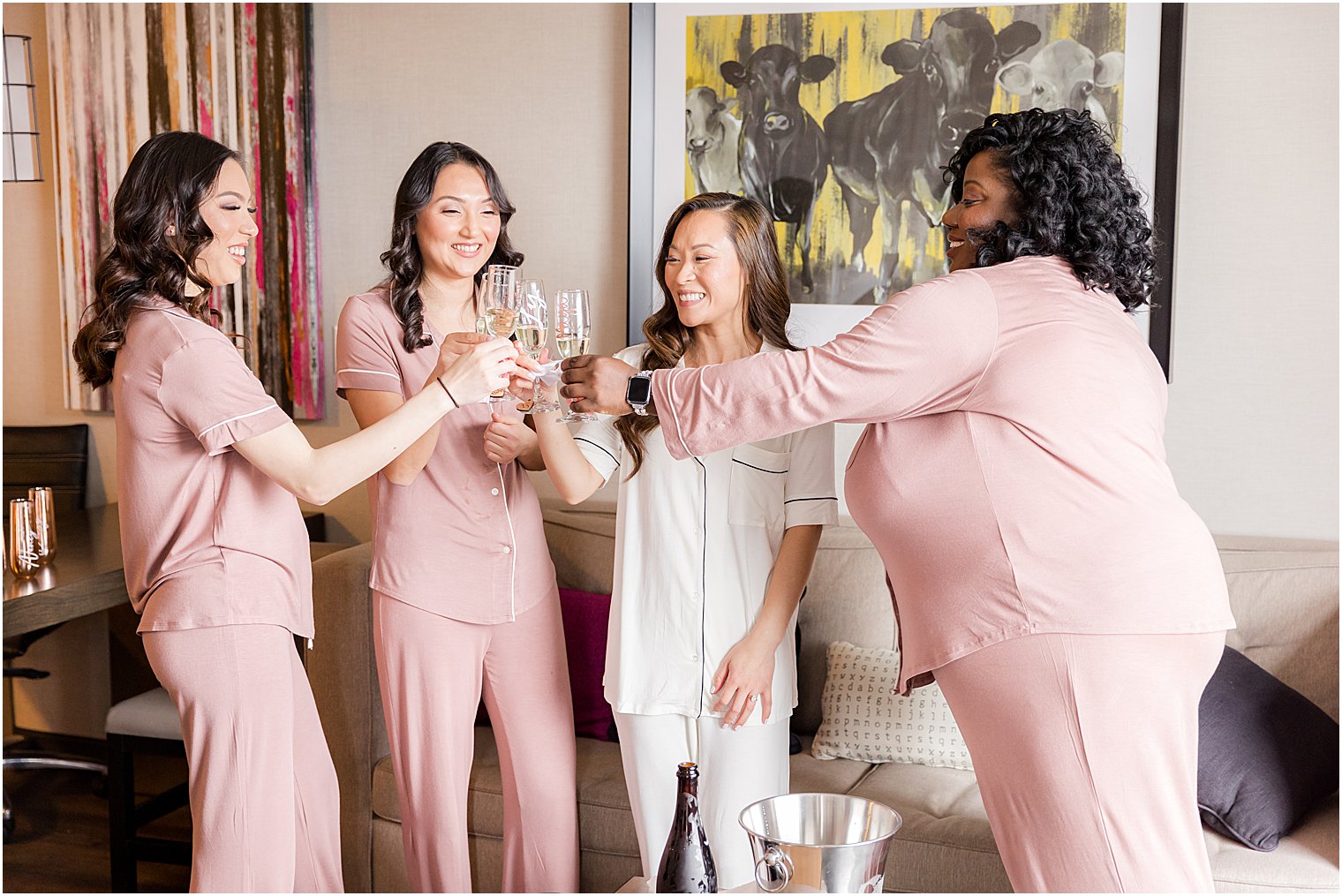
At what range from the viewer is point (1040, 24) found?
274cm

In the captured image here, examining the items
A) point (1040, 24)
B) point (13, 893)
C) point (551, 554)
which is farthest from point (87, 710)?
point (1040, 24)

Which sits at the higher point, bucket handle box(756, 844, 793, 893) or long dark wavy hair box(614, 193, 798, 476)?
long dark wavy hair box(614, 193, 798, 476)

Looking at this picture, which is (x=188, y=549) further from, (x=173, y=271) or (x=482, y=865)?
(x=482, y=865)

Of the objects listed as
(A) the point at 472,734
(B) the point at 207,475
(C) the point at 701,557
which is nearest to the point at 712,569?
(C) the point at 701,557

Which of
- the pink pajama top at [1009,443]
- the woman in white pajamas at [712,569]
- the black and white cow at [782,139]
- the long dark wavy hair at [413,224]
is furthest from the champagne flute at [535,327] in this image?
the black and white cow at [782,139]

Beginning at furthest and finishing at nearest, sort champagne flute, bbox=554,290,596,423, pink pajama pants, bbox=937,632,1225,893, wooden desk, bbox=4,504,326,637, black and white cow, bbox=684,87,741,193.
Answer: black and white cow, bbox=684,87,741,193
wooden desk, bbox=4,504,326,637
champagne flute, bbox=554,290,596,423
pink pajama pants, bbox=937,632,1225,893

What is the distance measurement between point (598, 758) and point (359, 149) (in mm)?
1887

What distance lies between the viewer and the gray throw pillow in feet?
6.97

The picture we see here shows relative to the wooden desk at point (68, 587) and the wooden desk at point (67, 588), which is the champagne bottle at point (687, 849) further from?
the wooden desk at point (68, 587)

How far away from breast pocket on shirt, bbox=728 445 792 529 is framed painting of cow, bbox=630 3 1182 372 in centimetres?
89

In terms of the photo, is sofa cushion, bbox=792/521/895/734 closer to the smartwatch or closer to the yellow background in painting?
the yellow background in painting

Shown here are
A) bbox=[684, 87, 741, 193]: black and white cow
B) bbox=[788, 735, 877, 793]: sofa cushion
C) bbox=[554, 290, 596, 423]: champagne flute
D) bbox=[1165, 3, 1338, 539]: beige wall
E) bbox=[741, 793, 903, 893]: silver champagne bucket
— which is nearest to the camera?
bbox=[741, 793, 903, 893]: silver champagne bucket

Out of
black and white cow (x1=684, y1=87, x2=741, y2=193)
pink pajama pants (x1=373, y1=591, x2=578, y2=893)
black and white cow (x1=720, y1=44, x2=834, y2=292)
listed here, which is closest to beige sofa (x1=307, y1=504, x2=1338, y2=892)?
pink pajama pants (x1=373, y1=591, x2=578, y2=893)

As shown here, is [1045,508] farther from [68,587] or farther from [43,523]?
[43,523]
